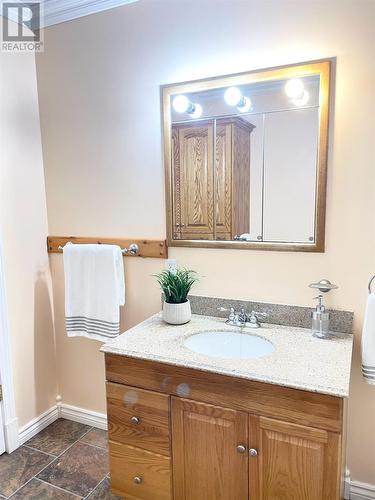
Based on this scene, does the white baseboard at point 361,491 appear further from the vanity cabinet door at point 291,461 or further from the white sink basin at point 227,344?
the white sink basin at point 227,344

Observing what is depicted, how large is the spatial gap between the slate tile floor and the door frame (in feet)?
0.29

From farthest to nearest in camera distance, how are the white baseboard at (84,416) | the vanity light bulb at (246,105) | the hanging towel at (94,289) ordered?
the white baseboard at (84,416)
the hanging towel at (94,289)
the vanity light bulb at (246,105)

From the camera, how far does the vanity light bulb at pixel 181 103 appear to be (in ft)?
5.57

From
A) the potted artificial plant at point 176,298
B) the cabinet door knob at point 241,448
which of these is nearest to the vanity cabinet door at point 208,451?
the cabinet door knob at point 241,448

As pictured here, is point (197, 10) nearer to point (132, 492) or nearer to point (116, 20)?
point (116, 20)

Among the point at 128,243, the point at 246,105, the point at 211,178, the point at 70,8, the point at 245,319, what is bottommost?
the point at 245,319

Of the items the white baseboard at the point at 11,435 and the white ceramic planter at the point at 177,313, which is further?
the white baseboard at the point at 11,435

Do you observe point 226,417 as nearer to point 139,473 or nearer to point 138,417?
point 138,417

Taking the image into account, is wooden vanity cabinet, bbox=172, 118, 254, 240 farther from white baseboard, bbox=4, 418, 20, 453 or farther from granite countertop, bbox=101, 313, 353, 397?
white baseboard, bbox=4, 418, 20, 453

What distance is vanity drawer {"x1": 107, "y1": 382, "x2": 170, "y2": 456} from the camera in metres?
1.40

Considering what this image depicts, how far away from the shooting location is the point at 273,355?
1.33 m

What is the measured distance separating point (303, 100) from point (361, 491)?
1767 mm

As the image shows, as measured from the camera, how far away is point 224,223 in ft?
5.66

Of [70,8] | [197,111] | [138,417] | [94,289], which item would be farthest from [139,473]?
[70,8]
